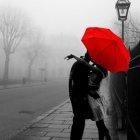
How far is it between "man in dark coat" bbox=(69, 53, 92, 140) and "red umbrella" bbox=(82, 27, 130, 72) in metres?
0.25

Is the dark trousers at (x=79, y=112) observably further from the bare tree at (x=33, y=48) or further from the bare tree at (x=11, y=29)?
the bare tree at (x=33, y=48)

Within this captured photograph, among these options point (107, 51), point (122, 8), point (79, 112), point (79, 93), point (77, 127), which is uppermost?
point (122, 8)

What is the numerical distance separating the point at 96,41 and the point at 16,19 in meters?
54.8

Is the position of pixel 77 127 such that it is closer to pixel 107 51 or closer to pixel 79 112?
pixel 79 112

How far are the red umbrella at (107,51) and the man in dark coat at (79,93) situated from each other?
0.25 m

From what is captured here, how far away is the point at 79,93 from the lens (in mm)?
4840

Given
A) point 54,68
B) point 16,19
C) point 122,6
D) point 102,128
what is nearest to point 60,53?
point 54,68

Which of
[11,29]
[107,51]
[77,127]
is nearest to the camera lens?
[107,51]

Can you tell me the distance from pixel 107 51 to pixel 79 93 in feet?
2.56

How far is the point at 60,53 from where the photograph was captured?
11038 cm

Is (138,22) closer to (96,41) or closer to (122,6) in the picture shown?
(122,6)

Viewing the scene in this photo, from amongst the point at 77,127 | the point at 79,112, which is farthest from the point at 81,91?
the point at 77,127

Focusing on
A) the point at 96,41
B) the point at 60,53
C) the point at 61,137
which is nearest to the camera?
the point at 96,41

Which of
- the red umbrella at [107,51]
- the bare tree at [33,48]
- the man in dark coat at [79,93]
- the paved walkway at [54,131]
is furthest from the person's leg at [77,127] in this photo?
the bare tree at [33,48]
